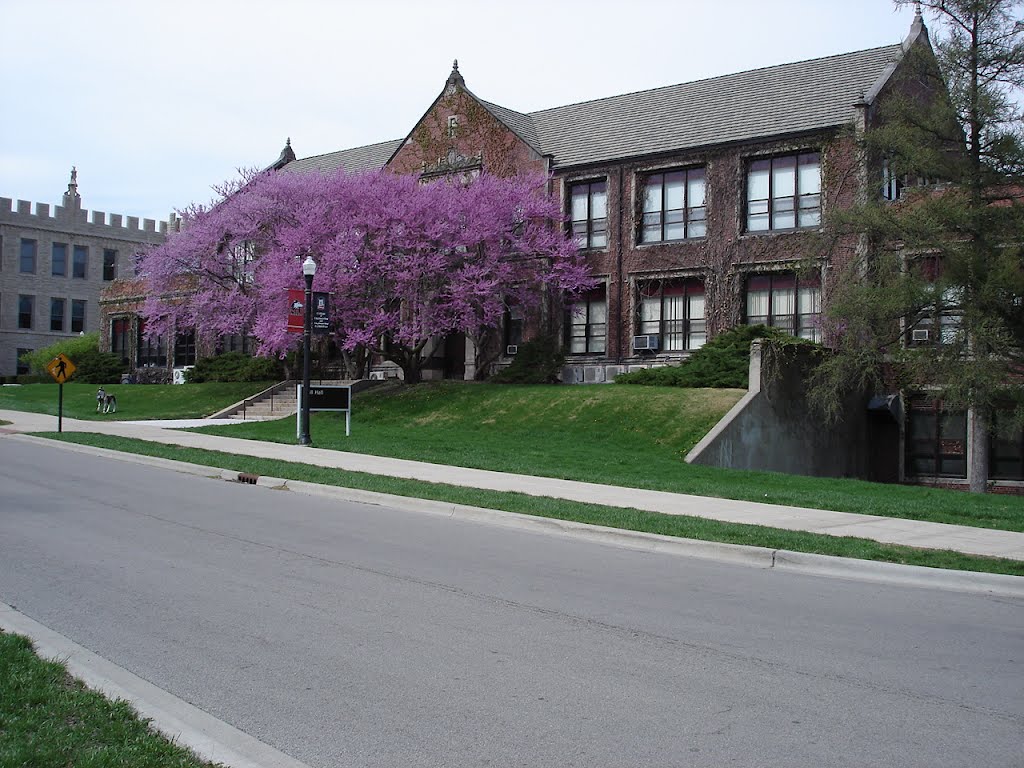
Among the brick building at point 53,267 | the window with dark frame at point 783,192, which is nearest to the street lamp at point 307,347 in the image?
the window with dark frame at point 783,192

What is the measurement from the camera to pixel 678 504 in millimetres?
13797

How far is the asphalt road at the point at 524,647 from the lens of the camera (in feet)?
15.9

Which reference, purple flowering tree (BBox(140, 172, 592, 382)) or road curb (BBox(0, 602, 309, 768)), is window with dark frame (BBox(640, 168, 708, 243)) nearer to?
purple flowering tree (BBox(140, 172, 592, 382))

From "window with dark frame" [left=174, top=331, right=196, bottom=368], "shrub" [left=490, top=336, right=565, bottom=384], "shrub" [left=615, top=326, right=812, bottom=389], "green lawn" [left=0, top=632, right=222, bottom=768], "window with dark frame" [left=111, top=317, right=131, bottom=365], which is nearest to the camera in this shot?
"green lawn" [left=0, top=632, right=222, bottom=768]

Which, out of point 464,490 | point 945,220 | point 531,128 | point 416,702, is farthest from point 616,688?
point 531,128

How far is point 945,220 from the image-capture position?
2009 centimetres

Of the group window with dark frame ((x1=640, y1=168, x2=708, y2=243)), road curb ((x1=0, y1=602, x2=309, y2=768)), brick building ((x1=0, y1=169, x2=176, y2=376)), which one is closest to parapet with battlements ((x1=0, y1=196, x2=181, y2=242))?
brick building ((x1=0, y1=169, x2=176, y2=376))

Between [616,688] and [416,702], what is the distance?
1.14 metres

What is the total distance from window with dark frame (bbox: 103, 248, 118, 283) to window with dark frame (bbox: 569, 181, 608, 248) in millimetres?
43447

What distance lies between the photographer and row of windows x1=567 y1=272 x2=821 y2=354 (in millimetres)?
29688

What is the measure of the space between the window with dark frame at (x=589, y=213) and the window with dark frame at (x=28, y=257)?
4455 cm

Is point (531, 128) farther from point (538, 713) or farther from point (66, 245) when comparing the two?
point (66, 245)

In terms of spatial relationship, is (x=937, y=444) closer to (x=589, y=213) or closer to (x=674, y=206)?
(x=674, y=206)

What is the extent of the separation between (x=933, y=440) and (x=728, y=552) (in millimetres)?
20610
